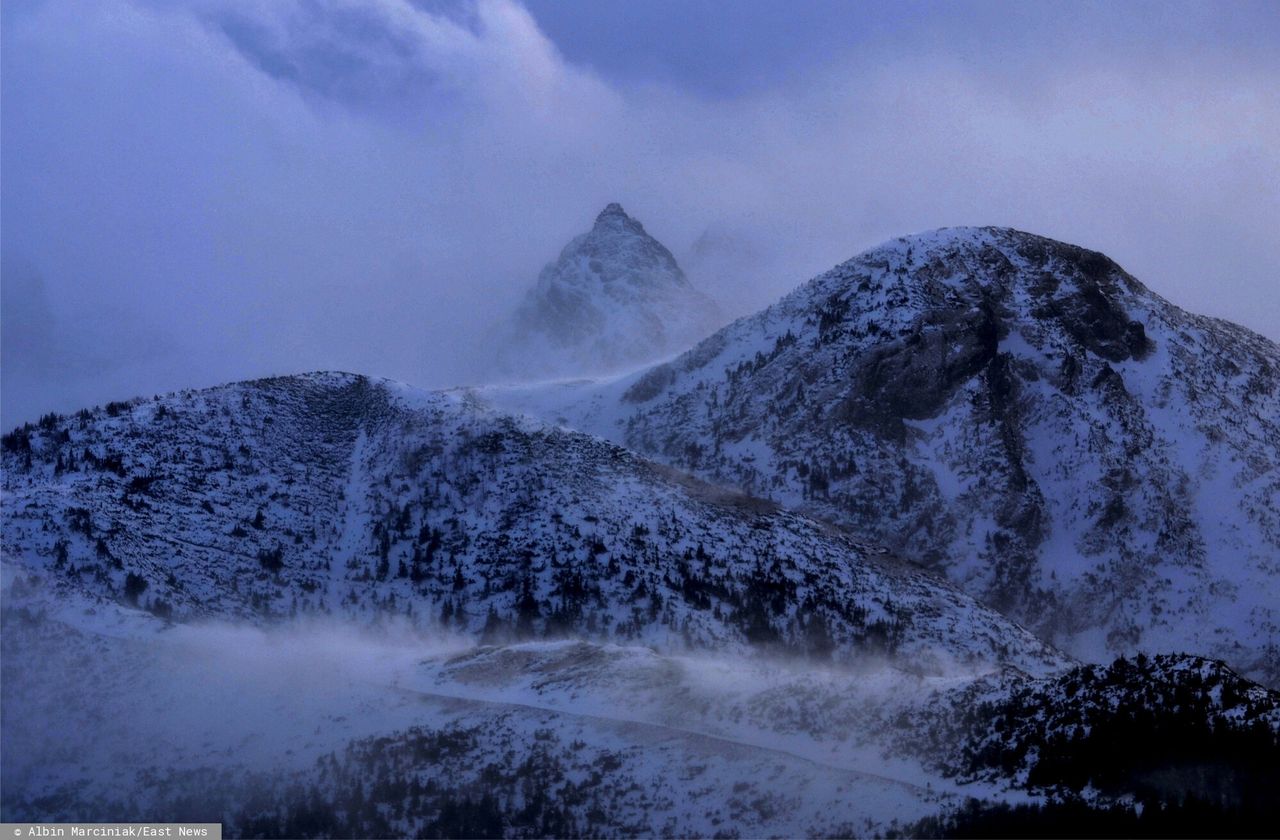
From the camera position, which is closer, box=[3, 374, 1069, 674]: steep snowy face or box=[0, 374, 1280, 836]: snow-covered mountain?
box=[0, 374, 1280, 836]: snow-covered mountain

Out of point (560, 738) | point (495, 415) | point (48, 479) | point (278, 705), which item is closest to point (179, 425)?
point (48, 479)

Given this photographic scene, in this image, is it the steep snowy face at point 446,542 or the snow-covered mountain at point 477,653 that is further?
the steep snowy face at point 446,542

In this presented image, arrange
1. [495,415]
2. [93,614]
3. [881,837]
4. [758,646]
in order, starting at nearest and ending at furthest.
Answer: [881,837] < [93,614] < [758,646] < [495,415]

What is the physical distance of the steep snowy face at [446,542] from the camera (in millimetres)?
157625

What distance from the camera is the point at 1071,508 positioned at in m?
198

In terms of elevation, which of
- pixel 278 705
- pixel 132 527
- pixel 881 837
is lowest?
pixel 881 837

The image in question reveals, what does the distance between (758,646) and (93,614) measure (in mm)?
53954

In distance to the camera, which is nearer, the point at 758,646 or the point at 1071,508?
the point at 758,646

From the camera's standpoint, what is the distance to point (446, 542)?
173 m

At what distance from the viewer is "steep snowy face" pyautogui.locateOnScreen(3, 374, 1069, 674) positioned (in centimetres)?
15762

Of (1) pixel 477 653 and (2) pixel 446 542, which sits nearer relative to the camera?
(1) pixel 477 653

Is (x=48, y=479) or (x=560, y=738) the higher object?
(x=48, y=479)

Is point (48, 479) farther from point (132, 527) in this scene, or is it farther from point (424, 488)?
point (424, 488)

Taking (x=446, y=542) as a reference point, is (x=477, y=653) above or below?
below
